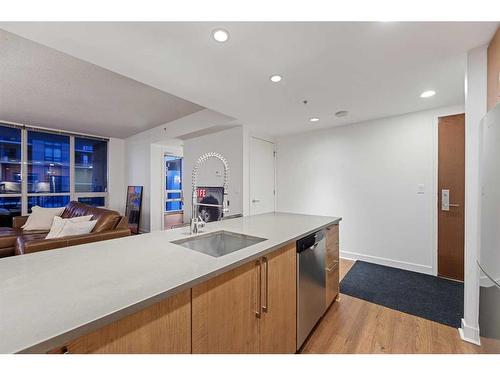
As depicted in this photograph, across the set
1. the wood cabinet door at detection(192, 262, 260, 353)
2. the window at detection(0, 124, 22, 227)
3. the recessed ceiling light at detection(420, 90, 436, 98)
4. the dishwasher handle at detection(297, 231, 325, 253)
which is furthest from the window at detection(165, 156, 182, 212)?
the recessed ceiling light at detection(420, 90, 436, 98)

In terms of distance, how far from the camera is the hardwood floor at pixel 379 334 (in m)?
1.56

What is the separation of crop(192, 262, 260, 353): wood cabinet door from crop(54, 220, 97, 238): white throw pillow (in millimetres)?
2402

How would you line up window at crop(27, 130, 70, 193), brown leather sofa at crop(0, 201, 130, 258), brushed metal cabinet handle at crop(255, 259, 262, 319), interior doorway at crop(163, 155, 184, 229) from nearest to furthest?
brushed metal cabinet handle at crop(255, 259, 262, 319)
brown leather sofa at crop(0, 201, 130, 258)
window at crop(27, 130, 70, 193)
interior doorway at crop(163, 155, 184, 229)

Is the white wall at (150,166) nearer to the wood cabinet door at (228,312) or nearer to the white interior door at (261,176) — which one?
the white interior door at (261,176)

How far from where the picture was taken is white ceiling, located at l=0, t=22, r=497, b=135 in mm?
1394

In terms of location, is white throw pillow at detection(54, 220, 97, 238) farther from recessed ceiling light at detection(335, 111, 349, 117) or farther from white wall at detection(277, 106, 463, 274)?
recessed ceiling light at detection(335, 111, 349, 117)

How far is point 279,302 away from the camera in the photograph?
1305 mm

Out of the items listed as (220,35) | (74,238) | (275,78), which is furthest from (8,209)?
(275,78)

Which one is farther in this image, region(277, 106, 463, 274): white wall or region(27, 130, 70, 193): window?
region(27, 130, 70, 193): window

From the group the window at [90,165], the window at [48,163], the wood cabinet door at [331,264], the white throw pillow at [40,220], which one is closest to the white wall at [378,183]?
the wood cabinet door at [331,264]

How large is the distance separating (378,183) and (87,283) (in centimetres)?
354

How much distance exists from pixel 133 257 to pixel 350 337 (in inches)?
67.0

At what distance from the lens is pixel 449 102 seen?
2.58 meters
